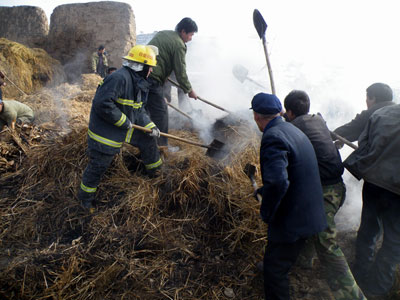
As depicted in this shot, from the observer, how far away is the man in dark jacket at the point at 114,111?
291 centimetres

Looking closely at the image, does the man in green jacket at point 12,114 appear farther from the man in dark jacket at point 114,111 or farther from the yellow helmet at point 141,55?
the yellow helmet at point 141,55

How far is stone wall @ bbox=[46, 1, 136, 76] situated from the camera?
9.11 m

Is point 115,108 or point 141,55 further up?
point 141,55

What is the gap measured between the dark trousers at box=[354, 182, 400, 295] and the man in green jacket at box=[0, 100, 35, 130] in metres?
5.45

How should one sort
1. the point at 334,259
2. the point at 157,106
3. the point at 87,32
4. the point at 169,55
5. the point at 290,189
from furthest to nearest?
the point at 87,32, the point at 157,106, the point at 169,55, the point at 334,259, the point at 290,189

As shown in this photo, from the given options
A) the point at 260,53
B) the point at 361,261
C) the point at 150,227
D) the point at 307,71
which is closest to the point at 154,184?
the point at 150,227

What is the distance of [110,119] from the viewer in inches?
116

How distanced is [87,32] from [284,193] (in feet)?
32.0

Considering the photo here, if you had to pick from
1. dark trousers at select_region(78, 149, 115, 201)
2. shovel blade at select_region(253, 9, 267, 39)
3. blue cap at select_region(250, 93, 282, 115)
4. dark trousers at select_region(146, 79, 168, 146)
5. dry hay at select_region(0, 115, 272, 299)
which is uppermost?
shovel blade at select_region(253, 9, 267, 39)

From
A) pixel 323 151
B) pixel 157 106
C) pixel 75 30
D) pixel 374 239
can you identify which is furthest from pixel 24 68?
pixel 374 239

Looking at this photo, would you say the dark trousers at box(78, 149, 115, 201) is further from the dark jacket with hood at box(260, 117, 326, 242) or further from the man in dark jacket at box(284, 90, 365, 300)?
the man in dark jacket at box(284, 90, 365, 300)

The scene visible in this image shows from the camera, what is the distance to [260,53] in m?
10.9

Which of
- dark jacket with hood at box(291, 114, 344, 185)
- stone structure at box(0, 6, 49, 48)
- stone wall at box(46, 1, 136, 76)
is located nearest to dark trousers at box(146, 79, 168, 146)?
dark jacket with hood at box(291, 114, 344, 185)

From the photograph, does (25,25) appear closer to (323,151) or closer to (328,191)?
(323,151)
